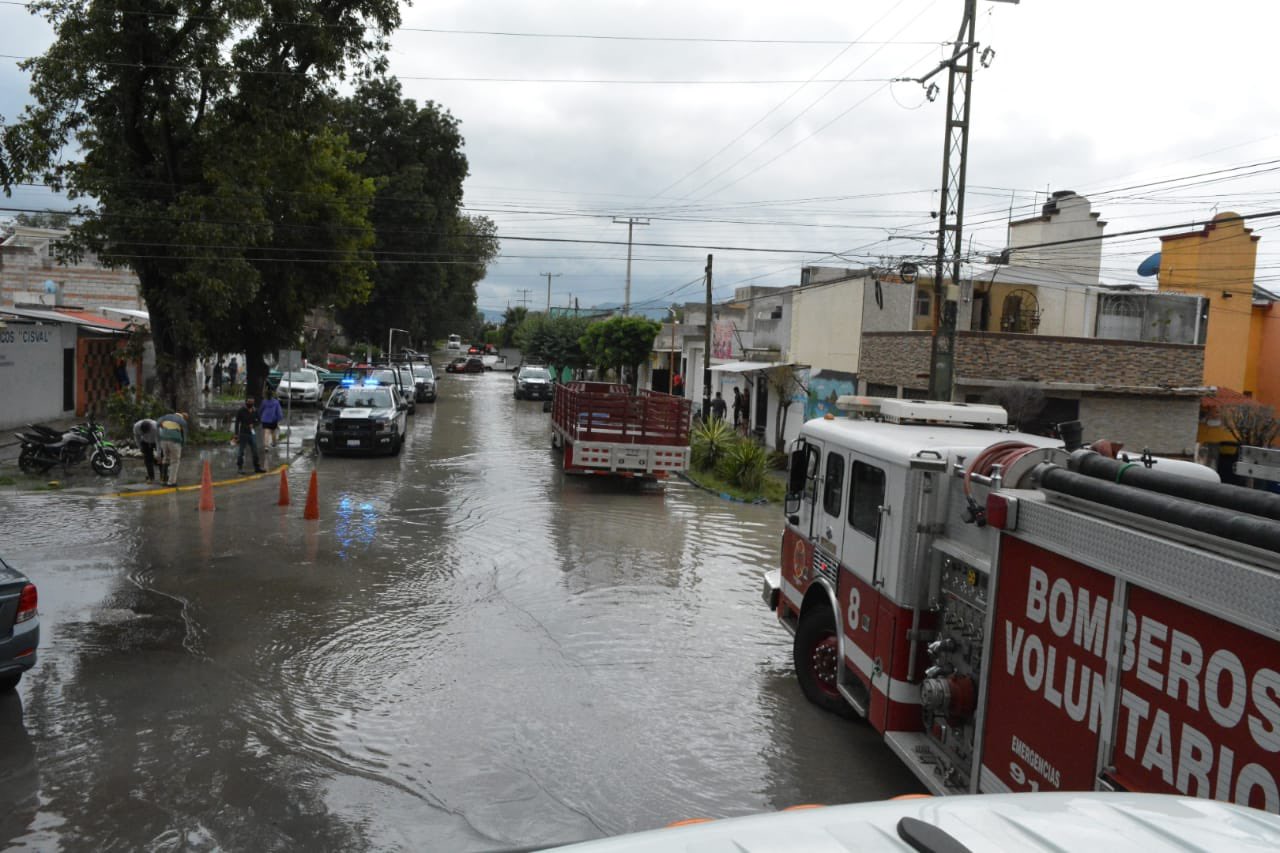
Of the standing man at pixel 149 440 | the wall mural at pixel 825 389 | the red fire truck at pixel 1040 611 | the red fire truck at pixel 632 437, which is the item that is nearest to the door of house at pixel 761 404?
the wall mural at pixel 825 389

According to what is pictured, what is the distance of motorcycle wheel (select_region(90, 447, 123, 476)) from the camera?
18953 millimetres

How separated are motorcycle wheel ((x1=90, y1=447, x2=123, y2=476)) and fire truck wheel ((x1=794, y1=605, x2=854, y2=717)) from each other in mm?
15373

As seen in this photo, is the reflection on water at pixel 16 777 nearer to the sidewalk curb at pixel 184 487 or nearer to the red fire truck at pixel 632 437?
the sidewalk curb at pixel 184 487

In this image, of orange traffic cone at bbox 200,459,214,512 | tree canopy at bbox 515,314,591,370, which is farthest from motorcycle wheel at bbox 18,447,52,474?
tree canopy at bbox 515,314,591,370

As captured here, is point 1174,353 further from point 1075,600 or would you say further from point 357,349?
point 357,349

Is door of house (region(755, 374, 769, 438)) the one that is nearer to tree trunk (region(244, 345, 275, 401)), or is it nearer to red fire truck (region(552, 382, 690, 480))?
red fire truck (region(552, 382, 690, 480))

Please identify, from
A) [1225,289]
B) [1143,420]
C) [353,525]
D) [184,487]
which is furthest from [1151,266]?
[184,487]

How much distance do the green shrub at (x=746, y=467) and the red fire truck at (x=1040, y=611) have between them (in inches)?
507

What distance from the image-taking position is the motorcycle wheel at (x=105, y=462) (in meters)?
19.0

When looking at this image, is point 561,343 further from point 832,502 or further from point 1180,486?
point 1180,486

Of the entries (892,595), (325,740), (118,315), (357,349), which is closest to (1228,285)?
(892,595)

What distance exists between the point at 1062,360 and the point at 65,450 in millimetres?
20563

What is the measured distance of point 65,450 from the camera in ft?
62.2

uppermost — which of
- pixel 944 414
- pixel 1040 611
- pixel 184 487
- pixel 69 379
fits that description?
pixel 944 414
